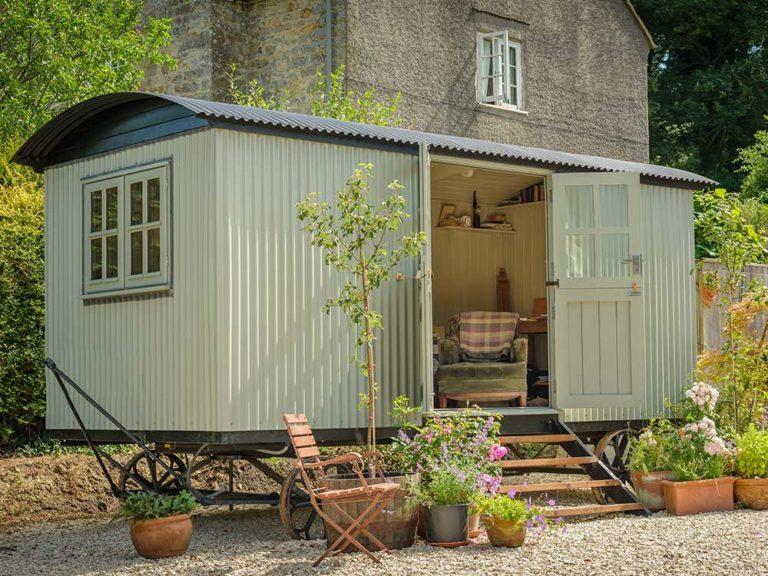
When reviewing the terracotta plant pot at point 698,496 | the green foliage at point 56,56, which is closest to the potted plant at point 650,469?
the terracotta plant pot at point 698,496

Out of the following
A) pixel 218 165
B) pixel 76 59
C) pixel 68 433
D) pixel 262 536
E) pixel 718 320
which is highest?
pixel 76 59

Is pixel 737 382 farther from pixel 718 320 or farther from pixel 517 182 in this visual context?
pixel 517 182

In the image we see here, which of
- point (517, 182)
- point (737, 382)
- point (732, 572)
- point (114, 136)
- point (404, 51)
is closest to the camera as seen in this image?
point (732, 572)

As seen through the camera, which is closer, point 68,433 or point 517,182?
point 68,433

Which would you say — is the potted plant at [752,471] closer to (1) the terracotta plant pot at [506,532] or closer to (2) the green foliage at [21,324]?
(1) the terracotta plant pot at [506,532]

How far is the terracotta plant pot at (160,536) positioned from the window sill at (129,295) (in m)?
1.83

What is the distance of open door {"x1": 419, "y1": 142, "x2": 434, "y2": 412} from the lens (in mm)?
9484

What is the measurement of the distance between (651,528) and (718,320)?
4235mm

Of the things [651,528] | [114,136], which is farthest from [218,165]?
[651,528]

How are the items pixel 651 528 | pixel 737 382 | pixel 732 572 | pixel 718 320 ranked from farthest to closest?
pixel 718 320
pixel 737 382
pixel 651 528
pixel 732 572

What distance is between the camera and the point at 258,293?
8977 millimetres

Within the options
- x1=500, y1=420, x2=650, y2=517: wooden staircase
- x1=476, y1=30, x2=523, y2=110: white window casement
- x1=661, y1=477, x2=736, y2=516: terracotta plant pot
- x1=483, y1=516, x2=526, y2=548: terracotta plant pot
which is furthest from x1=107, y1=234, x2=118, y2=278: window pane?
x1=476, y1=30, x2=523, y2=110: white window casement

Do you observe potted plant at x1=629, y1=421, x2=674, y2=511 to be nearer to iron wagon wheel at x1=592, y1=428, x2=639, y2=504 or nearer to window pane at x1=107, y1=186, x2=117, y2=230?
iron wagon wheel at x1=592, y1=428, x2=639, y2=504

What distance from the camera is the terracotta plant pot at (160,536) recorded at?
322 inches
